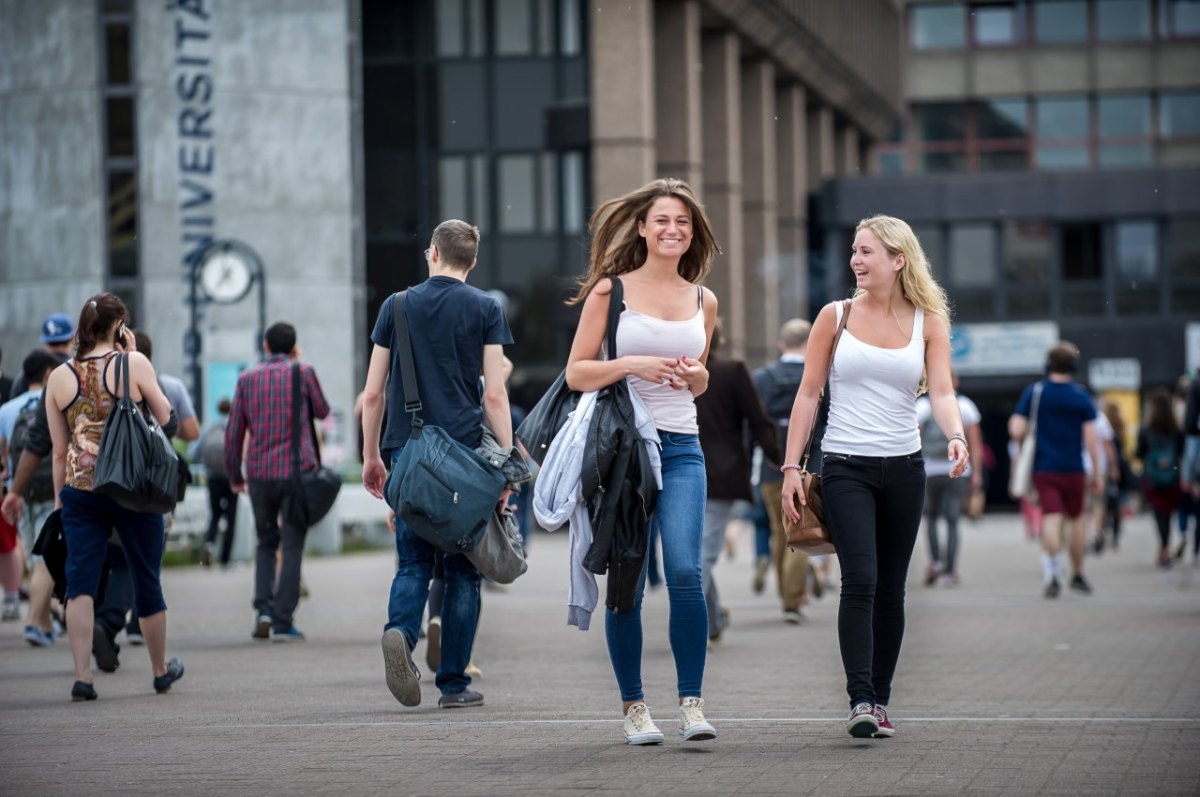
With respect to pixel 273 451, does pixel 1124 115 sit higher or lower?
higher

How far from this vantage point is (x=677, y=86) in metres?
39.9

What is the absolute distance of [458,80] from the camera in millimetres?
42406

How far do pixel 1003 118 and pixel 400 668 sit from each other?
2130 inches

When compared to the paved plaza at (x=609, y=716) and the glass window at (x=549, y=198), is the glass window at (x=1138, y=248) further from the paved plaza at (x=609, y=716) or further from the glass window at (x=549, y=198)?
the paved plaza at (x=609, y=716)

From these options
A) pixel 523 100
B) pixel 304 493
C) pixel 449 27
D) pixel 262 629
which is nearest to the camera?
pixel 304 493

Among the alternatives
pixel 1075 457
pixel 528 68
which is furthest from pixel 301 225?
pixel 1075 457

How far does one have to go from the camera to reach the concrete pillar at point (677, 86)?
130 feet

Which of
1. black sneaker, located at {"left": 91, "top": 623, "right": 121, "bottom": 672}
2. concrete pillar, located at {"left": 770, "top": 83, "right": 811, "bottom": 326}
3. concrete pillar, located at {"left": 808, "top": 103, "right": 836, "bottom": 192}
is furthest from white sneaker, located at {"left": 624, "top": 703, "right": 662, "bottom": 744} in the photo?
concrete pillar, located at {"left": 808, "top": 103, "right": 836, "bottom": 192}

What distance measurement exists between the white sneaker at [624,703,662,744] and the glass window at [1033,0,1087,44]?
2134 inches

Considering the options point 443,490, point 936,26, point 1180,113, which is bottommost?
point 443,490

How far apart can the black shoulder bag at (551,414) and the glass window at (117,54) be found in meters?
32.3

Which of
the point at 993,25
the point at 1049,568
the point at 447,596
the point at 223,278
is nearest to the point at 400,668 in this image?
the point at 447,596

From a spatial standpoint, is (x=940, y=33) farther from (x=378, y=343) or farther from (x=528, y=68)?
(x=378, y=343)

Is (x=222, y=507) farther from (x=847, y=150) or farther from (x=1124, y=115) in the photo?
(x=1124, y=115)
